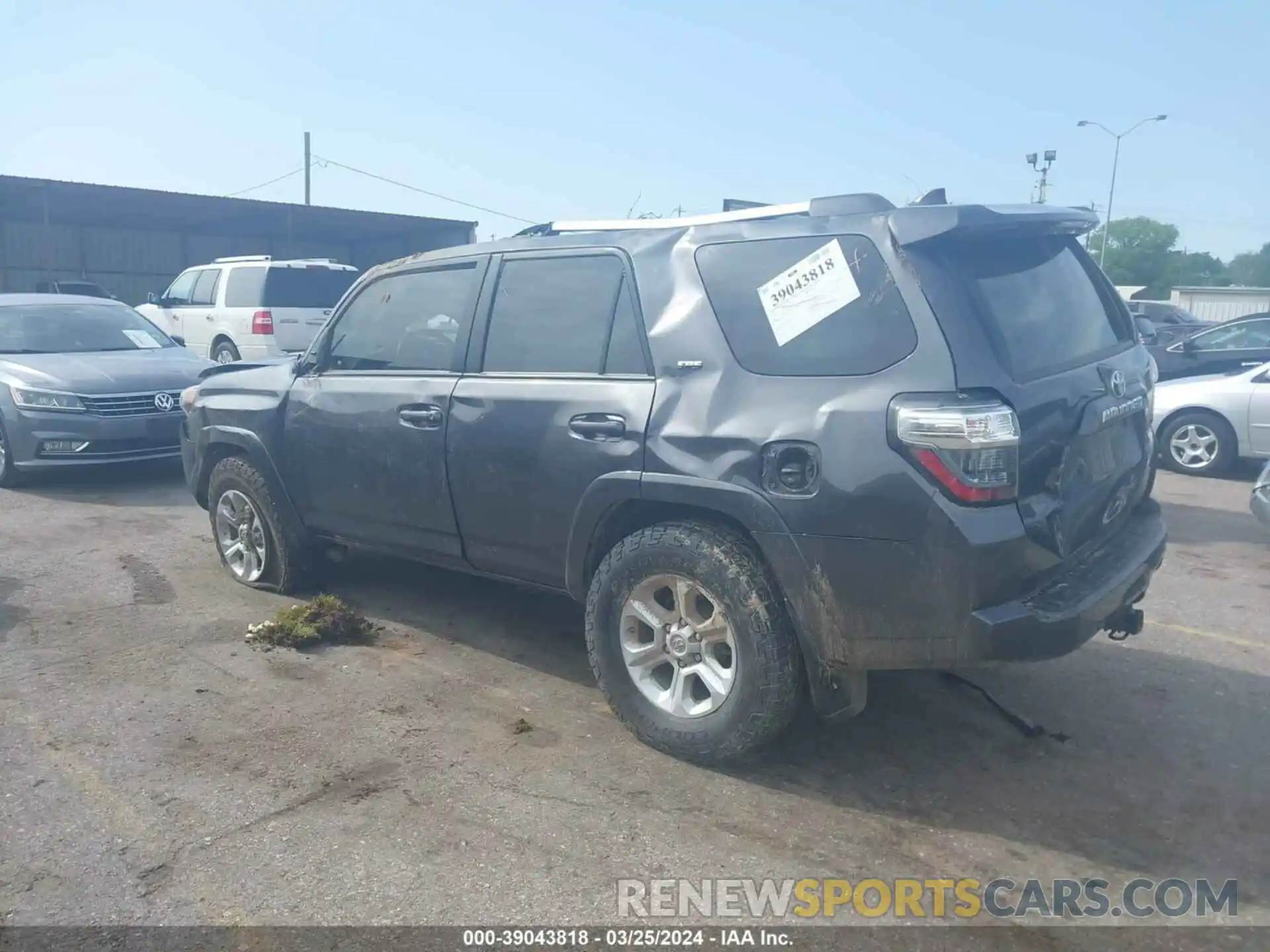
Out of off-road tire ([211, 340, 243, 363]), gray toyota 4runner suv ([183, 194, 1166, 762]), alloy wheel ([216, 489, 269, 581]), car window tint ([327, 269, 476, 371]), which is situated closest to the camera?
gray toyota 4runner suv ([183, 194, 1166, 762])

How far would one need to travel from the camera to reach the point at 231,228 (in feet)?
95.0

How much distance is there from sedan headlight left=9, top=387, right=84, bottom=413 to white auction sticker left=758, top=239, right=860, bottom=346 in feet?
23.6

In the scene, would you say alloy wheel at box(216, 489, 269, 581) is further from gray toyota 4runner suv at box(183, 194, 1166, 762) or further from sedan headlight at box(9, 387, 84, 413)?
sedan headlight at box(9, 387, 84, 413)

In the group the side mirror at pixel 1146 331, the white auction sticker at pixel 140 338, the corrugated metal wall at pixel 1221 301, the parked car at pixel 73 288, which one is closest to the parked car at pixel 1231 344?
the side mirror at pixel 1146 331

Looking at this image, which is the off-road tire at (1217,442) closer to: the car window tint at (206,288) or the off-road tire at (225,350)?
the off-road tire at (225,350)

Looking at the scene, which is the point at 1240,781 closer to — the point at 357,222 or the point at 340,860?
the point at 340,860

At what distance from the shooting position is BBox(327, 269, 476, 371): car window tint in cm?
485

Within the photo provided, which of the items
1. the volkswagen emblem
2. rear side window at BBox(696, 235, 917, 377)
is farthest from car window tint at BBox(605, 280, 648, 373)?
the volkswagen emblem

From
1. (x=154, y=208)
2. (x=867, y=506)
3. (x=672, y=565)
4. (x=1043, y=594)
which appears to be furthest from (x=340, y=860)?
(x=154, y=208)

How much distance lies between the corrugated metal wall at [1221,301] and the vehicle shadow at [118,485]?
1904 inches

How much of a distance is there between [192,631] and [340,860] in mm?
2513

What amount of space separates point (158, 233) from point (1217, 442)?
89.4 ft

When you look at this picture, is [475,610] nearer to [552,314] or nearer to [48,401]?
[552,314]

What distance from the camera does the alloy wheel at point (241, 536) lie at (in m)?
5.90
